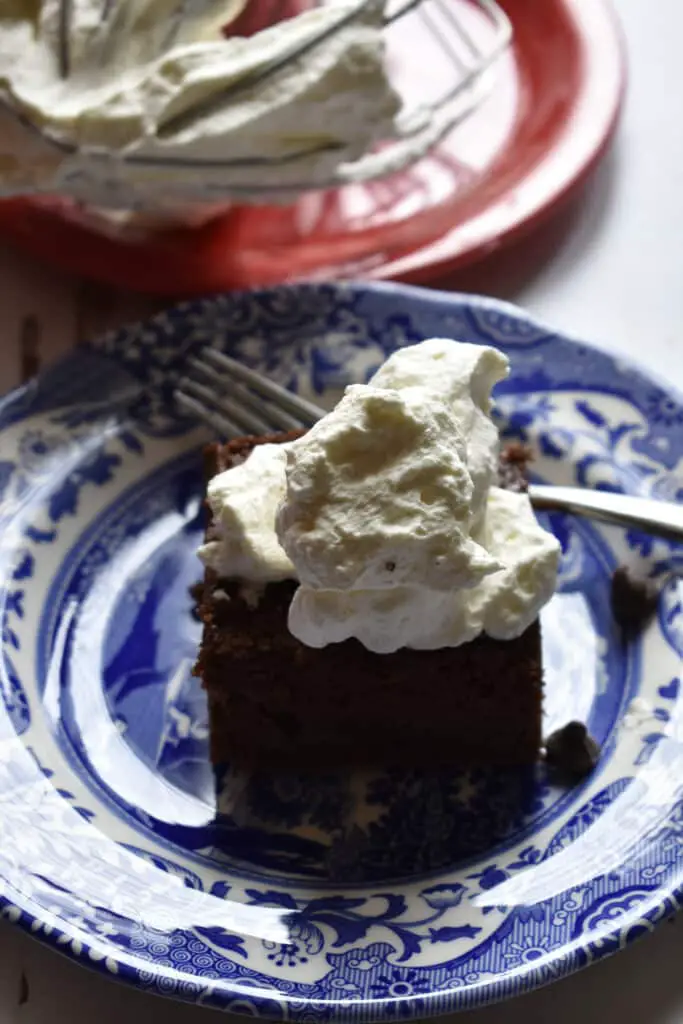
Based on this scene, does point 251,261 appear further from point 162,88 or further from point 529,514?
point 529,514

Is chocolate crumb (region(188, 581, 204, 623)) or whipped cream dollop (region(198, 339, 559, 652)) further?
chocolate crumb (region(188, 581, 204, 623))

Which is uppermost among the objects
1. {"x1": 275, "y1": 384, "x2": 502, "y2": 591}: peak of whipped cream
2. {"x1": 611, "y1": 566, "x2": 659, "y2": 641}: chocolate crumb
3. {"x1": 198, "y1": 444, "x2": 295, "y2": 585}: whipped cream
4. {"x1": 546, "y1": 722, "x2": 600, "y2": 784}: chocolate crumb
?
{"x1": 275, "y1": 384, "x2": 502, "y2": 591}: peak of whipped cream

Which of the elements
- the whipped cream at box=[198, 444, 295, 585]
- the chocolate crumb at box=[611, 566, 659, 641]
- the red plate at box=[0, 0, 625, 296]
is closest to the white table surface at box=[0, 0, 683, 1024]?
the red plate at box=[0, 0, 625, 296]

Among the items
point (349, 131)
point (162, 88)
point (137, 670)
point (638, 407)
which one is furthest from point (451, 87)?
point (137, 670)

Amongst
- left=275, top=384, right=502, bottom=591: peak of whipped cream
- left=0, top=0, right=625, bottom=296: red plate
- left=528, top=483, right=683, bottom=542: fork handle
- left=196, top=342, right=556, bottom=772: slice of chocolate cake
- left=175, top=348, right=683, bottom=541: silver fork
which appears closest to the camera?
left=275, top=384, right=502, bottom=591: peak of whipped cream

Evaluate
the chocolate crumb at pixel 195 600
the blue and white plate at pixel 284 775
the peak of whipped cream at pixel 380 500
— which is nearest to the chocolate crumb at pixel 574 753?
the blue and white plate at pixel 284 775

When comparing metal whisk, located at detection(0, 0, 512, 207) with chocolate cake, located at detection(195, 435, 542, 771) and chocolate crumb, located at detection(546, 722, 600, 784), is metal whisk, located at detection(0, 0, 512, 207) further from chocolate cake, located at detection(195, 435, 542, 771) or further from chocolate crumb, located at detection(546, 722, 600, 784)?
chocolate crumb, located at detection(546, 722, 600, 784)
